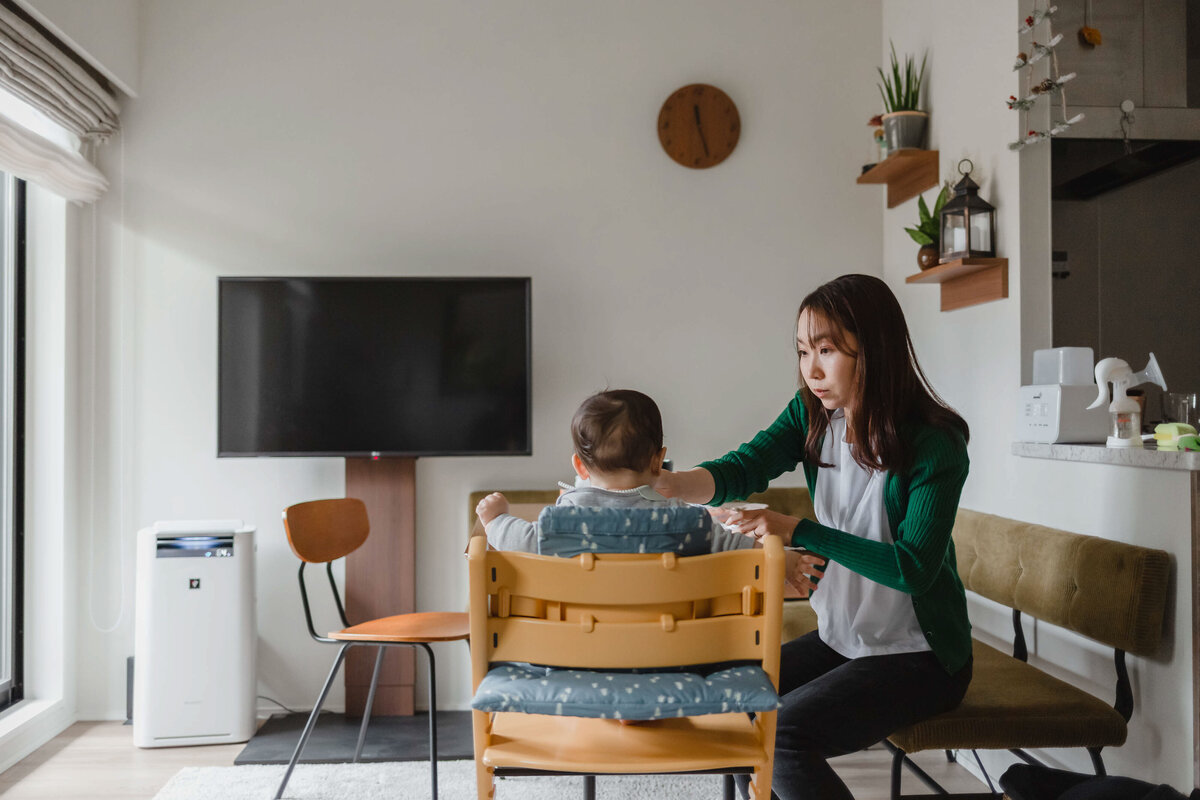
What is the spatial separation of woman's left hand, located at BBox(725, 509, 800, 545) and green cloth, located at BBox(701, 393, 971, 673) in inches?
0.9

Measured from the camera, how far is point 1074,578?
2.06 m

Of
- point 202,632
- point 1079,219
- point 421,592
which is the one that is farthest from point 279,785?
point 1079,219

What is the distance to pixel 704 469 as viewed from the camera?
6.30ft

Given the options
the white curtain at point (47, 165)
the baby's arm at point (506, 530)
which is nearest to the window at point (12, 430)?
the white curtain at point (47, 165)

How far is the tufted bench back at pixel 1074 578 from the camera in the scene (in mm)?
1873

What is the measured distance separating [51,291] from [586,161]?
210 centimetres

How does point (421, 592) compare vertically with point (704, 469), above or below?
below

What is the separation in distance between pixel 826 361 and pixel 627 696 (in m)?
0.77

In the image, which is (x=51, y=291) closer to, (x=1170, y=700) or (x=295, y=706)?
(x=295, y=706)

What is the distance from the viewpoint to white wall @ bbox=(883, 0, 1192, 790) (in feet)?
6.29

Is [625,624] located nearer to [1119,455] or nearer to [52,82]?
[1119,455]

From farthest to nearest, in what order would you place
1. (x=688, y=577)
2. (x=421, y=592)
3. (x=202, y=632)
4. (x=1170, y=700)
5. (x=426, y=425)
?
(x=421, y=592) < (x=426, y=425) < (x=202, y=632) < (x=1170, y=700) < (x=688, y=577)

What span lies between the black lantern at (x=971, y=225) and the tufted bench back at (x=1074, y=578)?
816 mm

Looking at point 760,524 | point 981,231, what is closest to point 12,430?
point 760,524
